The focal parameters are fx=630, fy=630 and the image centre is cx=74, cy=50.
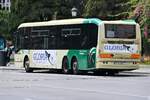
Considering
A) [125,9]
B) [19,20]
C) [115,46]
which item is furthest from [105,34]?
[19,20]

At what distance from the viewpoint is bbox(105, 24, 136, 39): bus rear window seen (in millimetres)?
32375

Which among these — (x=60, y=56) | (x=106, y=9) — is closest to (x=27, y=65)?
(x=60, y=56)

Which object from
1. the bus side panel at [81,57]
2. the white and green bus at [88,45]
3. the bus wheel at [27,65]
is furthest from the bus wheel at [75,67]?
the bus wheel at [27,65]

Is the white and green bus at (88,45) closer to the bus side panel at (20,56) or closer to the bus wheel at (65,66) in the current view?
the bus wheel at (65,66)

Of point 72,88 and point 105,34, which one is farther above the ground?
point 105,34

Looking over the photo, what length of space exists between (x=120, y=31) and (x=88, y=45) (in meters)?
1.82

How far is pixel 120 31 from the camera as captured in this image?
32.7 m

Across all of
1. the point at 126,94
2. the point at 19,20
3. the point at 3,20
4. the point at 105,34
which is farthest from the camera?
the point at 3,20

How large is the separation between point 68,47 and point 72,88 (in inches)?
468

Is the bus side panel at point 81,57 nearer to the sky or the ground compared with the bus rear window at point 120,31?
nearer to the ground

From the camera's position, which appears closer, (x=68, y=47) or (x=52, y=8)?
(x=68, y=47)

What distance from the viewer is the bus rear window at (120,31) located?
32.4 meters

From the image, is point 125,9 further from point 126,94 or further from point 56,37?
point 126,94

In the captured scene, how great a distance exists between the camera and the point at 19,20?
63531 mm
